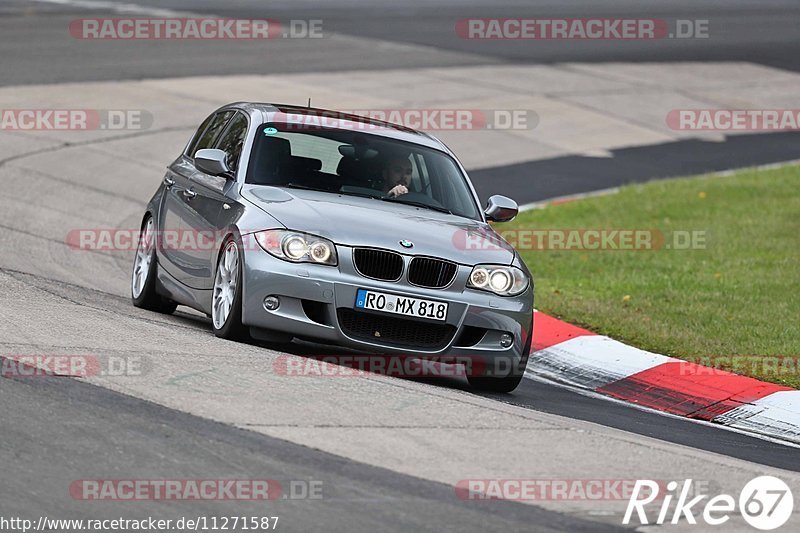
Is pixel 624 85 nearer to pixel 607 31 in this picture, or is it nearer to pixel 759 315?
pixel 607 31

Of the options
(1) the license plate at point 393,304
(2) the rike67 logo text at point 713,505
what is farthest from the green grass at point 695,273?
(2) the rike67 logo text at point 713,505

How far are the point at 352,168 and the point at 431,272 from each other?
141cm

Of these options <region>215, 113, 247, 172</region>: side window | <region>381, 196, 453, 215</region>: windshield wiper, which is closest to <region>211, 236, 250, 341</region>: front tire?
<region>215, 113, 247, 172</region>: side window

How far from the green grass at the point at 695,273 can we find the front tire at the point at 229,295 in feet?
12.1

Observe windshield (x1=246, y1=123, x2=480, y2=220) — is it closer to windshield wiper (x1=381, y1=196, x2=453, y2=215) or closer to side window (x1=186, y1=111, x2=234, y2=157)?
windshield wiper (x1=381, y1=196, x2=453, y2=215)

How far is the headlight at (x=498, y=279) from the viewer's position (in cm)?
917

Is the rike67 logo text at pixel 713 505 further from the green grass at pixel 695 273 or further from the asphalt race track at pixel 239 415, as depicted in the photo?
the green grass at pixel 695 273

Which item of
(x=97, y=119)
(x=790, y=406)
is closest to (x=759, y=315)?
(x=790, y=406)

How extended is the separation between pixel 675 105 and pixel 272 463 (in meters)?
21.2

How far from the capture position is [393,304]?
8898 mm

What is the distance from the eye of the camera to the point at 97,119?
20719 millimetres

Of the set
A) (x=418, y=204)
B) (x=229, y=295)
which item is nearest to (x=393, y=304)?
(x=229, y=295)

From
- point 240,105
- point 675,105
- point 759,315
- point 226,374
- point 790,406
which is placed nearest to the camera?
point 226,374

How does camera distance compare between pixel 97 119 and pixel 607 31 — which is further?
pixel 607 31
